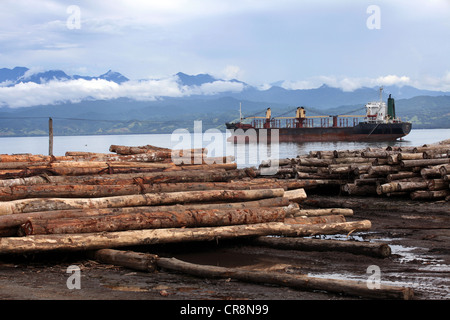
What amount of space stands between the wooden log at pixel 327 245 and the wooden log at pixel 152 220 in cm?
50

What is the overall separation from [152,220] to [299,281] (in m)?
3.13

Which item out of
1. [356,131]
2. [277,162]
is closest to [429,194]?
[277,162]

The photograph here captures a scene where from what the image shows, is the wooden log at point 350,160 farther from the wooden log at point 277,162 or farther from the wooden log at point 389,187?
the wooden log at point 277,162

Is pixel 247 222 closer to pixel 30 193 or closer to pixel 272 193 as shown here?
pixel 272 193

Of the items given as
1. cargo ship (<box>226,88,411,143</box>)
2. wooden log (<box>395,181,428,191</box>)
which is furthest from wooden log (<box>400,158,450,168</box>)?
cargo ship (<box>226,88,411,143</box>)

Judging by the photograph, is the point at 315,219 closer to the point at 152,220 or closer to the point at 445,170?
the point at 152,220

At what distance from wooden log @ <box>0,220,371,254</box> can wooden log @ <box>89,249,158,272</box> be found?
0.55ft

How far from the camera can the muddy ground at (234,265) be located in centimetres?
595

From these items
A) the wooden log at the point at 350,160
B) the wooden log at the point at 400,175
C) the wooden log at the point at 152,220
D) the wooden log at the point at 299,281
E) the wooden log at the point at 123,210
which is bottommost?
the wooden log at the point at 299,281

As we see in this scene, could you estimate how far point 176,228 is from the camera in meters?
8.47

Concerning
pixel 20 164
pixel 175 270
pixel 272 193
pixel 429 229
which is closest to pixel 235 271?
pixel 175 270

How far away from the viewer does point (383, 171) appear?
581 inches

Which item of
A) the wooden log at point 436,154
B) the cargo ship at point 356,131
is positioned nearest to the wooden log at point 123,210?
the wooden log at point 436,154

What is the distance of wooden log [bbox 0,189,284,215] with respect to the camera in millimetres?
8367
